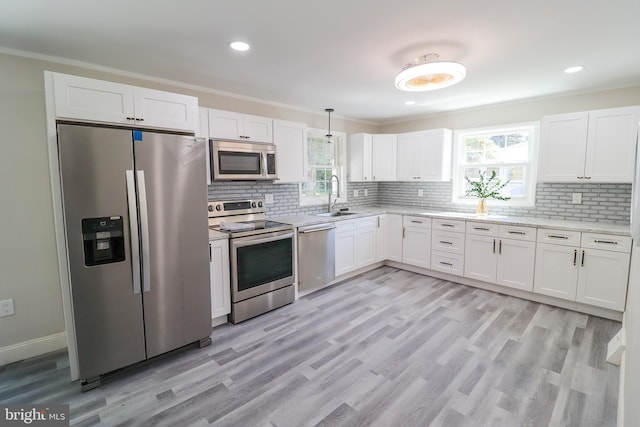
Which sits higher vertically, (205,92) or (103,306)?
(205,92)

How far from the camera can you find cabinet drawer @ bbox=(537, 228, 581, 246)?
10.5 feet

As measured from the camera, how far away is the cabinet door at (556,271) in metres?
3.24

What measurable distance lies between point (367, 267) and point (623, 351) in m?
2.90

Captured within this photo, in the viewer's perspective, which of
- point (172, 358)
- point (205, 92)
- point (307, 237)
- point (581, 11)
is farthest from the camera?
point (307, 237)

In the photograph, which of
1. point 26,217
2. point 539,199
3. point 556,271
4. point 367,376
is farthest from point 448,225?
point 26,217

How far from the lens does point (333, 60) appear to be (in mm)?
2609

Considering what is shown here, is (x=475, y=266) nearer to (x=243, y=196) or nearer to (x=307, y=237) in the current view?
(x=307, y=237)

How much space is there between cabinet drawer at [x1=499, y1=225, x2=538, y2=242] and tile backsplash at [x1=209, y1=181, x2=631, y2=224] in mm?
619

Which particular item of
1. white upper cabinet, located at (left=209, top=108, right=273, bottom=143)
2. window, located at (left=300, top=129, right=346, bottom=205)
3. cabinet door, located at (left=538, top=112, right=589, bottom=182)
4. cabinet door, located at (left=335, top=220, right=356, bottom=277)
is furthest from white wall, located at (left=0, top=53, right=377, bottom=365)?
cabinet door, located at (left=538, top=112, right=589, bottom=182)

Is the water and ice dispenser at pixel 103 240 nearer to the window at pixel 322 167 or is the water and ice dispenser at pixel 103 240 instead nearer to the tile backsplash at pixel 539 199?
the tile backsplash at pixel 539 199

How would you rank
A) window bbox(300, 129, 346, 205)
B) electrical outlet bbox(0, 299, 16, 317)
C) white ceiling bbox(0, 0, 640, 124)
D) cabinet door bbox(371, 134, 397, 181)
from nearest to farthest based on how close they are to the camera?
white ceiling bbox(0, 0, 640, 124) → electrical outlet bbox(0, 299, 16, 317) → window bbox(300, 129, 346, 205) → cabinet door bbox(371, 134, 397, 181)

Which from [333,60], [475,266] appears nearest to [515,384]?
[475,266]

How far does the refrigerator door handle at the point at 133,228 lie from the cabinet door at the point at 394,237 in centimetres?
357

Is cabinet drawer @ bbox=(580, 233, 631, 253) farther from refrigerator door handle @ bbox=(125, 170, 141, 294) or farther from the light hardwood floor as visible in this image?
refrigerator door handle @ bbox=(125, 170, 141, 294)
